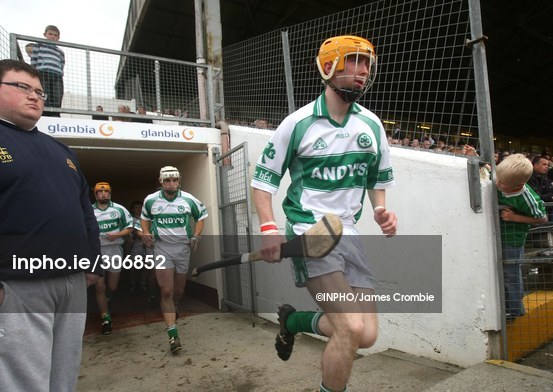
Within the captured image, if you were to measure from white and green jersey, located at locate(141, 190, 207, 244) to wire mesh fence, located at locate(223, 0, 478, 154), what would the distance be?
199cm

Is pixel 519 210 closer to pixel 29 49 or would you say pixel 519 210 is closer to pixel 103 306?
pixel 103 306

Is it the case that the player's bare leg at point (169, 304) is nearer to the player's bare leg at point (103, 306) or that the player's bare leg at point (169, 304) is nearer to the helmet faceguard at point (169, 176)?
the helmet faceguard at point (169, 176)

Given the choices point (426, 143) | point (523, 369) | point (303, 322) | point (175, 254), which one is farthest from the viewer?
point (175, 254)

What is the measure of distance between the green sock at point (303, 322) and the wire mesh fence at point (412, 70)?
2166 millimetres

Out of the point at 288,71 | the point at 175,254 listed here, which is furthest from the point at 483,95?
the point at 175,254

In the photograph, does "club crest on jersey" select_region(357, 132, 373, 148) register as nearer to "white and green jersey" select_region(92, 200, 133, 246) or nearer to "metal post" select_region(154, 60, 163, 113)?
"white and green jersey" select_region(92, 200, 133, 246)

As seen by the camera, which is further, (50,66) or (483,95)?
(50,66)

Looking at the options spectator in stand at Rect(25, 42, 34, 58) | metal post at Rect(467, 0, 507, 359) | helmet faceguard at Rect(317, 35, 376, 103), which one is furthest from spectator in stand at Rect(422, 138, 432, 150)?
spectator in stand at Rect(25, 42, 34, 58)

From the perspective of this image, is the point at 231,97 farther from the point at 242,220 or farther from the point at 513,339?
the point at 513,339

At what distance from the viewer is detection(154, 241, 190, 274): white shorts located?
5621 mm

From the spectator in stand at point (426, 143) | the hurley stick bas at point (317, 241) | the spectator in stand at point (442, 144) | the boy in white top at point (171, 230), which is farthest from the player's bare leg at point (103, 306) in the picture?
the spectator in stand at point (442, 144)

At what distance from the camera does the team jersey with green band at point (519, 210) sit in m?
3.24

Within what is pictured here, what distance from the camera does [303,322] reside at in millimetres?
2580

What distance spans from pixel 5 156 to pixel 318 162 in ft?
5.39
